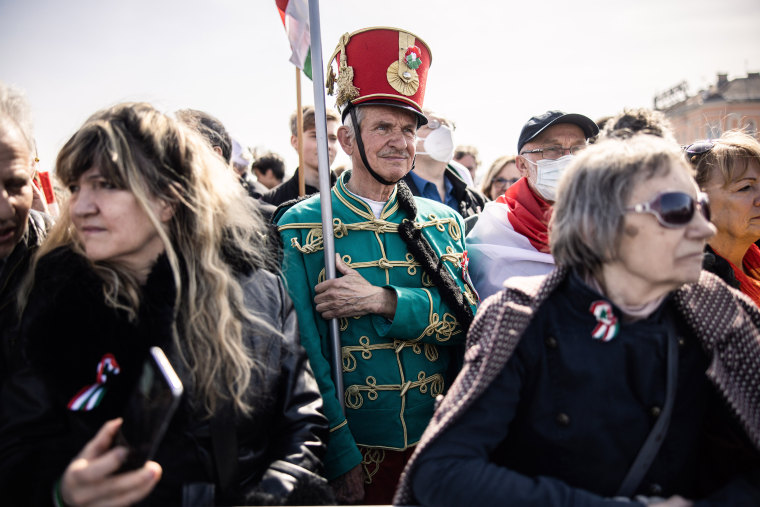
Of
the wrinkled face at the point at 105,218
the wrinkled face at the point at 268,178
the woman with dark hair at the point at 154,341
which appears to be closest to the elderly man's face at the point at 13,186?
the woman with dark hair at the point at 154,341

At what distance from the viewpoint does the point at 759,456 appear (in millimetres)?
1434

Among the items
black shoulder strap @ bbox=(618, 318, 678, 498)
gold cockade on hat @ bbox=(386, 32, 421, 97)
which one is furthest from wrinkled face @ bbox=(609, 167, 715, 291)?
gold cockade on hat @ bbox=(386, 32, 421, 97)

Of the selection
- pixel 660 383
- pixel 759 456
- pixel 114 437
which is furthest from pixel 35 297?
pixel 759 456

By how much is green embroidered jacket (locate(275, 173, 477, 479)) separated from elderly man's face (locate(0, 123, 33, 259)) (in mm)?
1026

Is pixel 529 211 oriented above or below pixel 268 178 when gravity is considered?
above

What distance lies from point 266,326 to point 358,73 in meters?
1.52

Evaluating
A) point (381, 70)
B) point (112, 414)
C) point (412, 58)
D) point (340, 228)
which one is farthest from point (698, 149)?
point (112, 414)

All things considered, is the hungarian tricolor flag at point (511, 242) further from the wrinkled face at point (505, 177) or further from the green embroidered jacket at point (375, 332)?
the wrinkled face at point (505, 177)

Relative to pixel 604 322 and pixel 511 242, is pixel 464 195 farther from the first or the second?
pixel 604 322

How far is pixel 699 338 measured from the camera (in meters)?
1.52

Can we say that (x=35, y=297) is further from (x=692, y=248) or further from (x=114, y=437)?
(x=692, y=248)

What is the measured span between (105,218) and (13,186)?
1.74 feet

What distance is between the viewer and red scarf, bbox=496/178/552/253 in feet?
9.34

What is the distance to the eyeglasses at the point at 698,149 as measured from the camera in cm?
280
